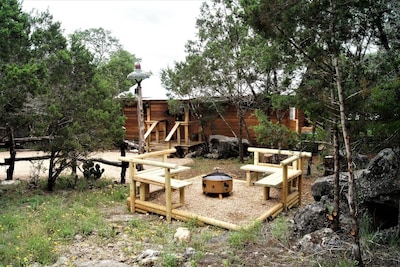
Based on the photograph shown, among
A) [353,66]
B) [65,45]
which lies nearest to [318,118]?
[353,66]

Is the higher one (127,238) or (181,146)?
(181,146)

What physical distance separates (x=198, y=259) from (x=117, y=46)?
29.1 metres

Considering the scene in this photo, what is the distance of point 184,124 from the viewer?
557 inches

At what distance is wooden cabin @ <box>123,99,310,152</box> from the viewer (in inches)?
538

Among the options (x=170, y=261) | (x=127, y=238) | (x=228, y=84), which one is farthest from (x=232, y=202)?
(x=228, y=84)

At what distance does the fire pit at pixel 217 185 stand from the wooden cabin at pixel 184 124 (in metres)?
6.09

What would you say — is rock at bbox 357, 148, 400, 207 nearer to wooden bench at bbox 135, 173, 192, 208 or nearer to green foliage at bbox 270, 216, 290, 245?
green foliage at bbox 270, 216, 290, 245

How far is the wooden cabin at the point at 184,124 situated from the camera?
538 inches

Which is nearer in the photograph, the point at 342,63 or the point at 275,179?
the point at 342,63

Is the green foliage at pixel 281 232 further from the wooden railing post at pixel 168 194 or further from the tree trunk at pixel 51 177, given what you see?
the tree trunk at pixel 51 177

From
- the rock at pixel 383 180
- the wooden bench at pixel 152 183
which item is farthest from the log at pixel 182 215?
the rock at pixel 383 180

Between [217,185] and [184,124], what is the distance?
720 cm

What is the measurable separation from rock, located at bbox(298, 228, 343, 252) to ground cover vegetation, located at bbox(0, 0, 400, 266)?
222 mm

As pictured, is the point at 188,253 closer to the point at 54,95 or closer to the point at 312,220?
the point at 312,220
